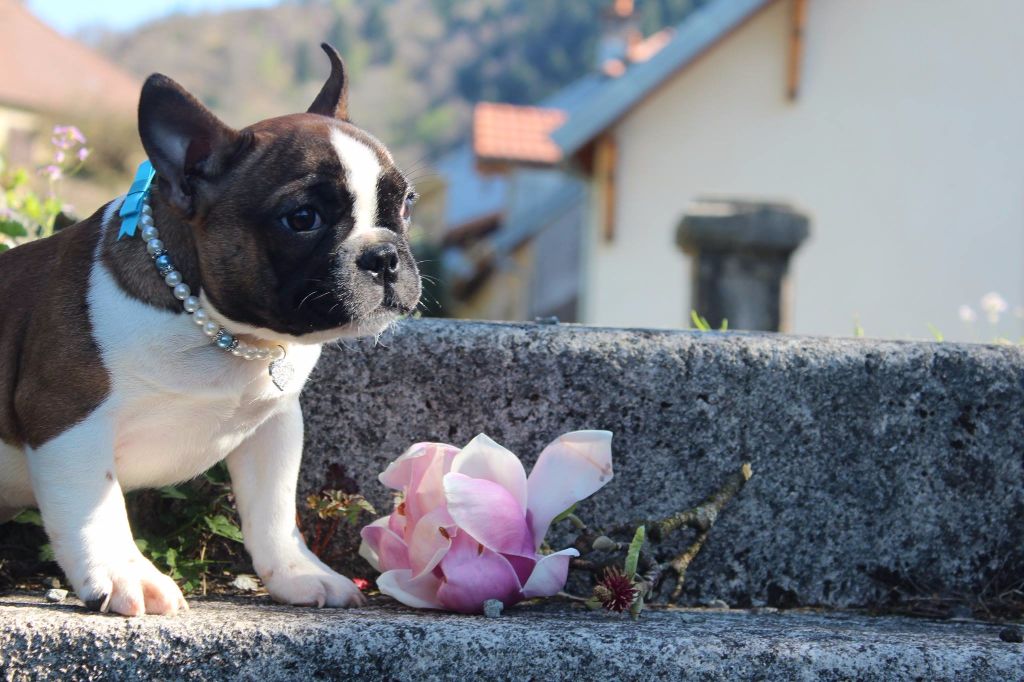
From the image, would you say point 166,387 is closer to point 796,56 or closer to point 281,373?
point 281,373

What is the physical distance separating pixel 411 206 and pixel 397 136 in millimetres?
85055

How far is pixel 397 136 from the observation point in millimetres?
86125

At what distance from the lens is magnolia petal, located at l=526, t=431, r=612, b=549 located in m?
2.54

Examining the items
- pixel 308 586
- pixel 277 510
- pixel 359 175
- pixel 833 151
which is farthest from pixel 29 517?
pixel 833 151

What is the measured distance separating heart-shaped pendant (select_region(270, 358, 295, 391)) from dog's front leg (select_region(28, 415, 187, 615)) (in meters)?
0.34

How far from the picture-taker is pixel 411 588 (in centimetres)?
251

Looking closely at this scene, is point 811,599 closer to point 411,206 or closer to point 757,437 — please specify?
point 757,437

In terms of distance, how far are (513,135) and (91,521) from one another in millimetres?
18514

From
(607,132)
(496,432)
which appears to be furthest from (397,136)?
(496,432)

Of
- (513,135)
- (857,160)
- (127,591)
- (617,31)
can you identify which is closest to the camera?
(127,591)

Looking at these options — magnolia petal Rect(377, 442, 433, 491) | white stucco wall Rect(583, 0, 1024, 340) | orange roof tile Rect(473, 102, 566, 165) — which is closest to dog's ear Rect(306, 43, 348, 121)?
magnolia petal Rect(377, 442, 433, 491)

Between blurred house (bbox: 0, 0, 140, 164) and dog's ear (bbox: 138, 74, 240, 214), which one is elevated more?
blurred house (bbox: 0, 0, 140, 164)

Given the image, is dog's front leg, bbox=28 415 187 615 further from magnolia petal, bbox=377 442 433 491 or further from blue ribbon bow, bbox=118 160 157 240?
magnolia petal, bbox=377 442 433 491

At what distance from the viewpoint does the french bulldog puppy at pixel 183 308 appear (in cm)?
233
